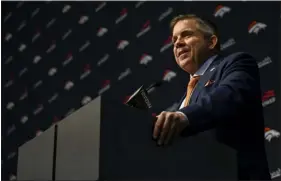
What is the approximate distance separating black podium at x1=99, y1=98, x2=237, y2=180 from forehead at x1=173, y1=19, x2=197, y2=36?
0.68 m

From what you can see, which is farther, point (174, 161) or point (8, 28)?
point (8, 28)

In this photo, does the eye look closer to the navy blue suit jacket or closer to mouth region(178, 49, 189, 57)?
mouth region(178, 49, 189, 57)

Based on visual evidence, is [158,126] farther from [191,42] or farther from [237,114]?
[191,42]

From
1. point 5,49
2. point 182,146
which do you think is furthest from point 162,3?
point 182,146

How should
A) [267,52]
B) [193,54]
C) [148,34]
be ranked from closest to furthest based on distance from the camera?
1. [193,54]
2. [267,52]
3. [148,34]

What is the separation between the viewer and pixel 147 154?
142 cm

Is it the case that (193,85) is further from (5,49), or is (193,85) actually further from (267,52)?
(5,49)

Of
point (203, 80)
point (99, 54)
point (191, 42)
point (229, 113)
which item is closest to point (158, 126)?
point (229, 113)

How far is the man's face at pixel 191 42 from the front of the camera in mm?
2199

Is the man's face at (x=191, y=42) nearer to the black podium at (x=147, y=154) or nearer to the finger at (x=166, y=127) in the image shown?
the black podium at (x=147, y=154)

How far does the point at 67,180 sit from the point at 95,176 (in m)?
0.12

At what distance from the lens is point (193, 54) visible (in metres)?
2.21

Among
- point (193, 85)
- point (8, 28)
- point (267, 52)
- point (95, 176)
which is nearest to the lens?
point (95, 176)

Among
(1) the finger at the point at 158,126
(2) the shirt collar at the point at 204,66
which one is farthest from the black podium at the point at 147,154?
(2) the shirt collar at the point at 204,66
